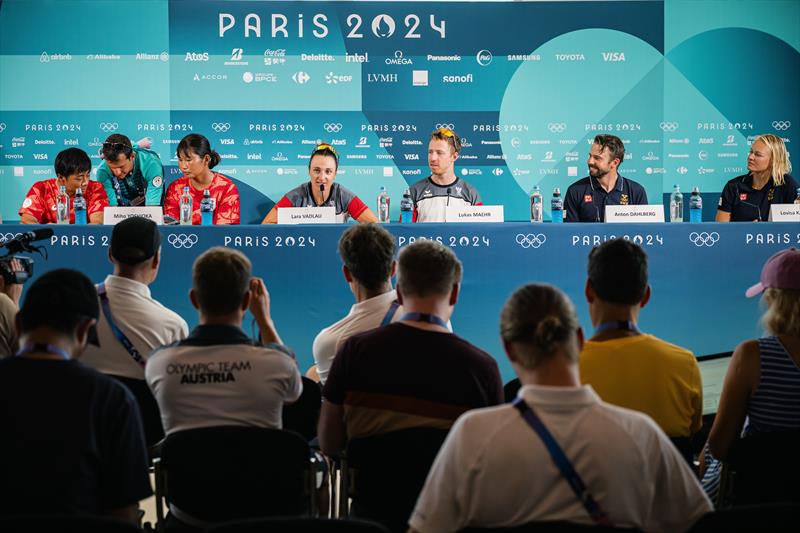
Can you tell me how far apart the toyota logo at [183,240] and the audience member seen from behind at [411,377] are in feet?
7.41

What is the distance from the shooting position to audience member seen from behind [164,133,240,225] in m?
5.04

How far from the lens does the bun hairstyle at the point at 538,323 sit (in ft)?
4.40

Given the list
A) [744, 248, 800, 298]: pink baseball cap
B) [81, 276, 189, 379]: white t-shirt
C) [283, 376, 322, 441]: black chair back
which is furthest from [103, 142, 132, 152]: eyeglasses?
[744, 248, 800, 298]: pink baseball cap

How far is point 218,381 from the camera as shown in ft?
6.23

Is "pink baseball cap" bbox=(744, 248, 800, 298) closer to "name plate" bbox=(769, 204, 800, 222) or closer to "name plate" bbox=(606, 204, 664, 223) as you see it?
"name plate" bbox=(606, 204, 664, 223)

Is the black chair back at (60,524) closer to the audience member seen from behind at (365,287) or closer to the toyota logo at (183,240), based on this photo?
the audience member seen from behind at (365,287)

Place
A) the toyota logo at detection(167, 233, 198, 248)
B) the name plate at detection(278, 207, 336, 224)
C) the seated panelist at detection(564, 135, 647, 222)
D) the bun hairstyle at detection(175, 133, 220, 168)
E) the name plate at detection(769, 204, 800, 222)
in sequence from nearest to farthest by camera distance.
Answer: the toyota logo at detection(167, 233, 198, 248)
the name plate at detection(278, 207, 336, 224)
the name plate at detection(769, 204, 800, 222)
the bun hairstyle at detection(175, 133, 220, 168)
the seated panelist at detection(564, 135, 647, 222)

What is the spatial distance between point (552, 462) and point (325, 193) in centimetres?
414

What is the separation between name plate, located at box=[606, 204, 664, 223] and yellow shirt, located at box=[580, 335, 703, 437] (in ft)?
8.13

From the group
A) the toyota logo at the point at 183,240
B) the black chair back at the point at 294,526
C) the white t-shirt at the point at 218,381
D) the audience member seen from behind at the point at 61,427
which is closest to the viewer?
the black chair back at the point at 294,526

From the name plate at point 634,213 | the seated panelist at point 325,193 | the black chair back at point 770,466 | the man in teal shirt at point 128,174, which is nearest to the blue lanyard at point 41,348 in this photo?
the black chair back at point 770,466

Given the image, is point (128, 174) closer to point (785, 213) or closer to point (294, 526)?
point (785, 213)

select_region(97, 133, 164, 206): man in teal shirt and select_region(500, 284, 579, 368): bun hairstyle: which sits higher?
select_region(97, 133, 164, 206): man in teal shirt

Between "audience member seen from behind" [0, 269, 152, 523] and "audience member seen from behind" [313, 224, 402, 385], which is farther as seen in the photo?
"audience member seen from behind" [313, 224, 402, 385]
